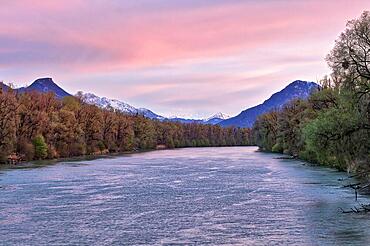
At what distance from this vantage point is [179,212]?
3275cm

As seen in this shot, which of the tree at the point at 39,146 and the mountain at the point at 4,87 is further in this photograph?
the tree at the point at 39,146

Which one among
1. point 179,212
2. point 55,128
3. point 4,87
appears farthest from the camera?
point 55,128

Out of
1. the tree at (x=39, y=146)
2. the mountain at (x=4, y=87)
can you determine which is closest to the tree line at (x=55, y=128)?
the tree at (x=39, y=146)

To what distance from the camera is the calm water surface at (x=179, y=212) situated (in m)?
25.1

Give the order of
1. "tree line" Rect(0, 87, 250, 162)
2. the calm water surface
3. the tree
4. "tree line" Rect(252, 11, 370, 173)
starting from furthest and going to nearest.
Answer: the tree < "tree line" Rect(0, 87, 250, 162) < "tree line" Rect(252, 11, 370, 173) < the calm water surface

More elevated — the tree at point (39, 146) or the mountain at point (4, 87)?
the mountain at point (4, 87)

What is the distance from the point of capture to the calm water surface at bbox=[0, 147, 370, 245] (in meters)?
25.1

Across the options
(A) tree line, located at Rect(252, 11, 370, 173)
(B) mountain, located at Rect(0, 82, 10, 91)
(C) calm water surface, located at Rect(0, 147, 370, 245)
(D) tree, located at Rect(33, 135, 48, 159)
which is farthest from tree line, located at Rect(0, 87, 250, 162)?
(A) tree line, located at Rect(252, 11, 370, 173)

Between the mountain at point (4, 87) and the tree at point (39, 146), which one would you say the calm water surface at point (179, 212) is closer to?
the tree at point (39, 146)

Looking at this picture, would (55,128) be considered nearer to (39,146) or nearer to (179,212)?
(39,146)

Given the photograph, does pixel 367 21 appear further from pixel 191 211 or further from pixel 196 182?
pixel 196 182

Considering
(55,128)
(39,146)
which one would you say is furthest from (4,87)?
(39,146)

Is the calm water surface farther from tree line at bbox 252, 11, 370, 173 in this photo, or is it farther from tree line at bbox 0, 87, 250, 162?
tree line at bbox 0, 87, 250, 162

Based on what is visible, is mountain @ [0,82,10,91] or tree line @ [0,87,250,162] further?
mountain @ [0,82,10,91]
